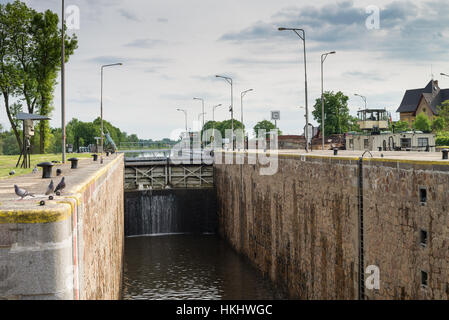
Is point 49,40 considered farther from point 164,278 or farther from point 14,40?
point 164,278

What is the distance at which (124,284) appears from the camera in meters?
27.6

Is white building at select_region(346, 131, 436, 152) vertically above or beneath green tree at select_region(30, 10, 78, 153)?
beneath

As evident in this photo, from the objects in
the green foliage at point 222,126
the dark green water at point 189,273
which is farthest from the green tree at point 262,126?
the dark green water at point 189,273

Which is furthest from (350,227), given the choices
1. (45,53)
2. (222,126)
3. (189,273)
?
(222,126)

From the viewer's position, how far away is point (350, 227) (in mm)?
16875

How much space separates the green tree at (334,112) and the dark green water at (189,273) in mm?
51073

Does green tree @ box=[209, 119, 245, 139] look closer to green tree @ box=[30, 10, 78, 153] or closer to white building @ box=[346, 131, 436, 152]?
white building @ box=[346, 131, 436, 152]

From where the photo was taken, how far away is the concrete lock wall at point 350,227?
40.8 ft

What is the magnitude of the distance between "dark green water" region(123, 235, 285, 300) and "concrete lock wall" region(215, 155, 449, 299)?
142cm

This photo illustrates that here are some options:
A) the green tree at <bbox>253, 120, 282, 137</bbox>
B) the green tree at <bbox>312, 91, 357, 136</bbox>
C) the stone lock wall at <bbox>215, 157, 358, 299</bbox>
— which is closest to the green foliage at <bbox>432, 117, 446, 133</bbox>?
the green tree at <bbox>312, 91, 357, 136</bbox>

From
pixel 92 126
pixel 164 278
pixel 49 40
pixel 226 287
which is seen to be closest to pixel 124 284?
pixel 164 278

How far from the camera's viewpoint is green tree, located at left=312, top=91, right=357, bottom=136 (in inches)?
3374

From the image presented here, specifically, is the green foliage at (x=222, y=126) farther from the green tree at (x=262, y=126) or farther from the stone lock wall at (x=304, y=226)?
the stone lock wall at (x=304, y=226)

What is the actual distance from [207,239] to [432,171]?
29884 millimetres
